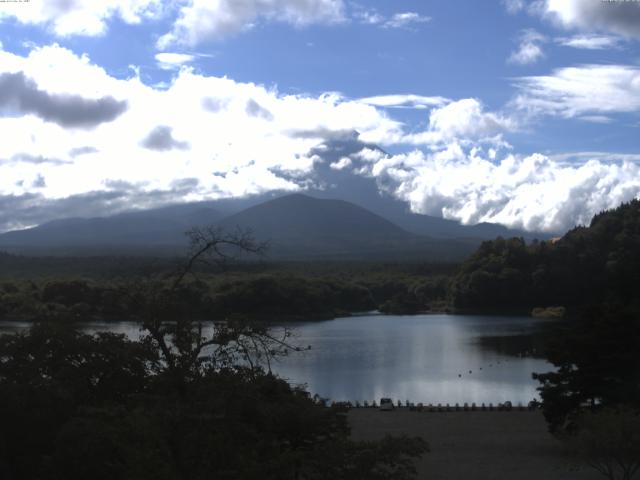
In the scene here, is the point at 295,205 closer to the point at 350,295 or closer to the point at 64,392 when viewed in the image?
the point at 350,295

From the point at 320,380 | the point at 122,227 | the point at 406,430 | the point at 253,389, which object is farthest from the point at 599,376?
the point at 122,227

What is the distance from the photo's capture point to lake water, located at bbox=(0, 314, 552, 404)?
24.7 metres

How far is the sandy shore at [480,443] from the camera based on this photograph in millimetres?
12688

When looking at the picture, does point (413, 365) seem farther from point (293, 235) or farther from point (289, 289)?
point (293, 235)

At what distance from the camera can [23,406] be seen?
7699 mm

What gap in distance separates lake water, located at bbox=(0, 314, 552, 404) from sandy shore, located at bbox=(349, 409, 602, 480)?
2.41 m

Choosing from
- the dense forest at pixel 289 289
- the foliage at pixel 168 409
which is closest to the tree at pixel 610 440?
the foliage at pixel 168 409

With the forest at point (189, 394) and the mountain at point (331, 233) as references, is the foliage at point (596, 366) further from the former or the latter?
the mountain at point (331, 233)

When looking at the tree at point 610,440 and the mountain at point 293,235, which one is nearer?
the tree at point 610,440

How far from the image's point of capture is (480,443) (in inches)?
607

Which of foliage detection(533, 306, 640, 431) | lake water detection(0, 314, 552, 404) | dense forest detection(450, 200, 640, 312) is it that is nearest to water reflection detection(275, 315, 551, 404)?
lake water detection(0, 314, 552, 404)

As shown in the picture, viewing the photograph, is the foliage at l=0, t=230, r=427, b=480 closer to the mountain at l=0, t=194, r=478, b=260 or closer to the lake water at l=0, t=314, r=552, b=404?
the lake water at l=0, t=314, r=552, b=404

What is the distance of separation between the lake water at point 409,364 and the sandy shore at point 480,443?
2414 millimetres

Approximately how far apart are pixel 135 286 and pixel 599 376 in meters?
9.49
